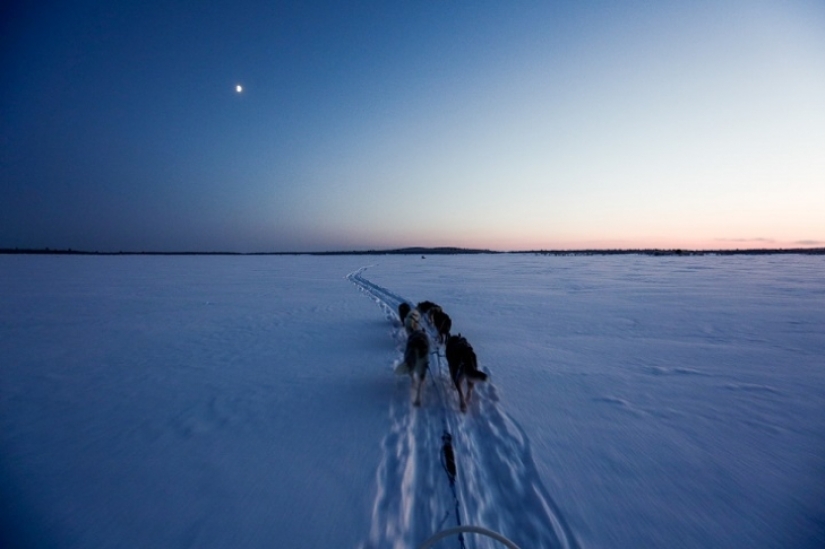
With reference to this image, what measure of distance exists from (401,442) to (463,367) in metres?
1.07

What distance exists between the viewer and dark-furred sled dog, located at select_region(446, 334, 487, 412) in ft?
11.9

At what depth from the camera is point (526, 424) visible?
135 inches

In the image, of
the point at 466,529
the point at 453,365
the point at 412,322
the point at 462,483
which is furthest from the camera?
the point at 412,322

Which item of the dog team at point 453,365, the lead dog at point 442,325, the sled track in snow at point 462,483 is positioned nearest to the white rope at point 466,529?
the sled track in snow at point 462,483

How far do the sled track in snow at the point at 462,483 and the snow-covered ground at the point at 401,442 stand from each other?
0.01 meters

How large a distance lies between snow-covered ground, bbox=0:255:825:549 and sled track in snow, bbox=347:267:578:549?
0.01 metres

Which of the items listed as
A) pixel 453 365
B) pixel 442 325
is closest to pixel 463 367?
pixel 453 365

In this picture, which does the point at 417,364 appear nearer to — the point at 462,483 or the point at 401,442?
the point at 401,442

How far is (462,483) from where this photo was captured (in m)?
2.54

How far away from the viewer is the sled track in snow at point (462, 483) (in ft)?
6.97

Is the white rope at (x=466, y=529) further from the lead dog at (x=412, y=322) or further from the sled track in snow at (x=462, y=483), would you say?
the lead dog at (x=412, y=322)

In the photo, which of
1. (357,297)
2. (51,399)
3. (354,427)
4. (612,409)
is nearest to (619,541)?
(612,409)

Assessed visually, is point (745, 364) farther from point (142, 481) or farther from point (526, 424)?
point (142, 481)

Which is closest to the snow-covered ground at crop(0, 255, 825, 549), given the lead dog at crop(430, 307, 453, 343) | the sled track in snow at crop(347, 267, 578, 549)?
the sled track in snow at crop(347, 267, 578, 549)
